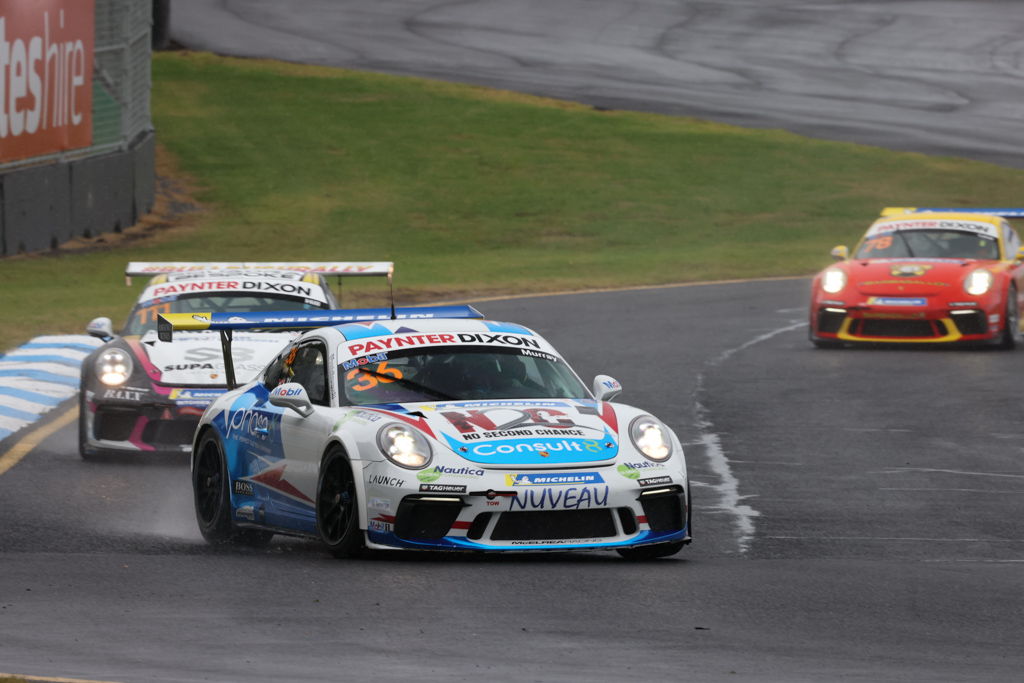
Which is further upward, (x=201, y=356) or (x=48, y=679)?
(x=48, y=679)

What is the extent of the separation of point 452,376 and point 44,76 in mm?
20676

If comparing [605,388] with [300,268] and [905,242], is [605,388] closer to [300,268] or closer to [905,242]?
[300,268]

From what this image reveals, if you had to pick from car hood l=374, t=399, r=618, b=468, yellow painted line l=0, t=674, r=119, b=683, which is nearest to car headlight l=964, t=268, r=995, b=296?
car hood l=374, t=399, r=618, b=468

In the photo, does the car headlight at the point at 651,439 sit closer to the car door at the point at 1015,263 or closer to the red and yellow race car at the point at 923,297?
the red and yellow race car at the point at 923,297

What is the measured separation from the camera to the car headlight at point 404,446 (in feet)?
30.8

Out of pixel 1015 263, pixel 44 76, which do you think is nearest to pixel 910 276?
pixel 1015 263

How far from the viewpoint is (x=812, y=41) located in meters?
60.8

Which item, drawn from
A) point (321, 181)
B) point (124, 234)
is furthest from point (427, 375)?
point (321, 181)

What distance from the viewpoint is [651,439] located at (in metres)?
9.79

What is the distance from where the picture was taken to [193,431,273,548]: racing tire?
10672mm

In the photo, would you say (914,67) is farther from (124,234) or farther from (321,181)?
(124,234)

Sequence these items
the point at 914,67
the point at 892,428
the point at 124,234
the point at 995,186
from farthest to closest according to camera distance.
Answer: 1. the point at 914,67
2. the point at 995,186
3. the point at 124,234
4. the point at 892,428

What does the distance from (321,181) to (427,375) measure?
109ft

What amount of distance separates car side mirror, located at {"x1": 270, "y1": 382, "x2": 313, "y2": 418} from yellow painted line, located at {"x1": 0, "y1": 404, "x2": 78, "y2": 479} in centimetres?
356
